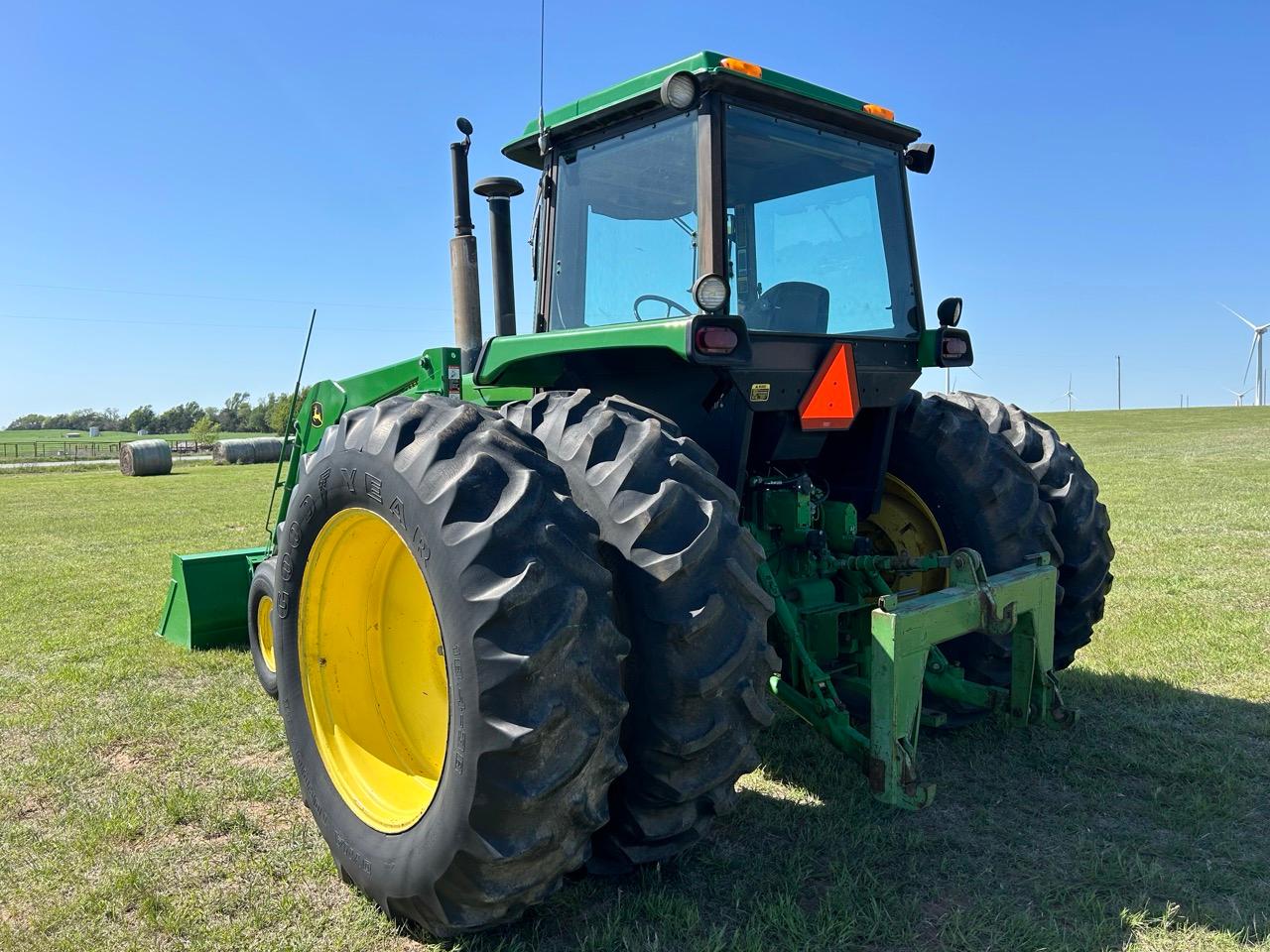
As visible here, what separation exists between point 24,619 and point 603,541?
6904 mm

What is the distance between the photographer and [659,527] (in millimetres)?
2693

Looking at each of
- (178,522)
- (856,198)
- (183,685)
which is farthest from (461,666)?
(178,522)

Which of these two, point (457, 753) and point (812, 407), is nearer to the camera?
point (457, 753)

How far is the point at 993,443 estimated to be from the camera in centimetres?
429

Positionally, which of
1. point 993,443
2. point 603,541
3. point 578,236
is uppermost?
point 578,236

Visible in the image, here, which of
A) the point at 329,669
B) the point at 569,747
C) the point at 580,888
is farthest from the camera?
the point at 329,669

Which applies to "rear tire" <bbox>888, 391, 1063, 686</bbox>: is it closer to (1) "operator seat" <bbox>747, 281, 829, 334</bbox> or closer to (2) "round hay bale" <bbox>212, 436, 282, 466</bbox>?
(1) "operator seat" <bbox>747, 281, 829, 334</bbox>

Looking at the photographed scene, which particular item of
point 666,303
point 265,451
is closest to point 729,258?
point 666,303

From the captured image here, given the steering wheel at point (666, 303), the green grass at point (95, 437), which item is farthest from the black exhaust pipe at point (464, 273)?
the green grass at point (95, 437)

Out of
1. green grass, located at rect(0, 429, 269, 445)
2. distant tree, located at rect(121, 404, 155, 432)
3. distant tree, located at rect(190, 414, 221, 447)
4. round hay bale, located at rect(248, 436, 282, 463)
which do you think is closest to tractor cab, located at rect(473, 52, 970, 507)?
round hay bale, located at rect(248, 436, 282, 463)

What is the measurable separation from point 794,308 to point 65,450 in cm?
6377

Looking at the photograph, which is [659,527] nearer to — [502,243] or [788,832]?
[788,832]

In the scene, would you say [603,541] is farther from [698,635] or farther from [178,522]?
[178,522]

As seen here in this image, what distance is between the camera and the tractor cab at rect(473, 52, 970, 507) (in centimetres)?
332
